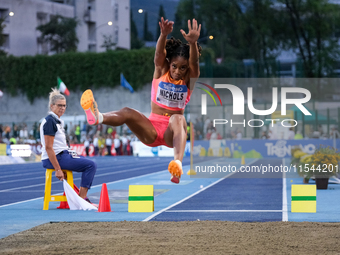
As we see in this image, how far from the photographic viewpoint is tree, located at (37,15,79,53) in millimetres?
54250

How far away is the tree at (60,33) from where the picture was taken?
178 ft

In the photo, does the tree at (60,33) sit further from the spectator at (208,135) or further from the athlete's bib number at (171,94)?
the athlete's bib number at (171,94)

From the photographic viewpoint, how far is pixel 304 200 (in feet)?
27.9

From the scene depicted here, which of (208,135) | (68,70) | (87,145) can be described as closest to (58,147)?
(208,135)

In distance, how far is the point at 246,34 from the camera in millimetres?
43688

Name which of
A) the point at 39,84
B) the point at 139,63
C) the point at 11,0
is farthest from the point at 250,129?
the point at 11,0

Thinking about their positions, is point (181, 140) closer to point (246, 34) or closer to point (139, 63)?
point (246, 34)

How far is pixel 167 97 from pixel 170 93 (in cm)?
8

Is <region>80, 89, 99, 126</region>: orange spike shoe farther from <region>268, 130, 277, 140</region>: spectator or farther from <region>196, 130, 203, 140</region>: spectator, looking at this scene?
<region>196, 130, 203, 140</region>: spectator

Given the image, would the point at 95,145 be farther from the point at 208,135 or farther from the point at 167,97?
the point at 167,97

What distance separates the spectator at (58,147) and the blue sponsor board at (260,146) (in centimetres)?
1501

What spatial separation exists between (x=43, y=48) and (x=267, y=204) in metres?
51.4

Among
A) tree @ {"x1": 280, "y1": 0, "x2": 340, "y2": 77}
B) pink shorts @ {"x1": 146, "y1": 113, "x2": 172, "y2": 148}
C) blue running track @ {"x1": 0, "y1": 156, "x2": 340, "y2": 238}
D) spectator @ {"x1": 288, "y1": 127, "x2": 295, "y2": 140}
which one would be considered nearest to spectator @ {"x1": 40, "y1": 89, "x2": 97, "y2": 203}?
blue running track @ {"x1": 0, "y1": 156, "x2": 340, "y2": 238}

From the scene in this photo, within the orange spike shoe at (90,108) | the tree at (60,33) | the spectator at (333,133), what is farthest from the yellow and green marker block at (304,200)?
the tree at (60,33)
